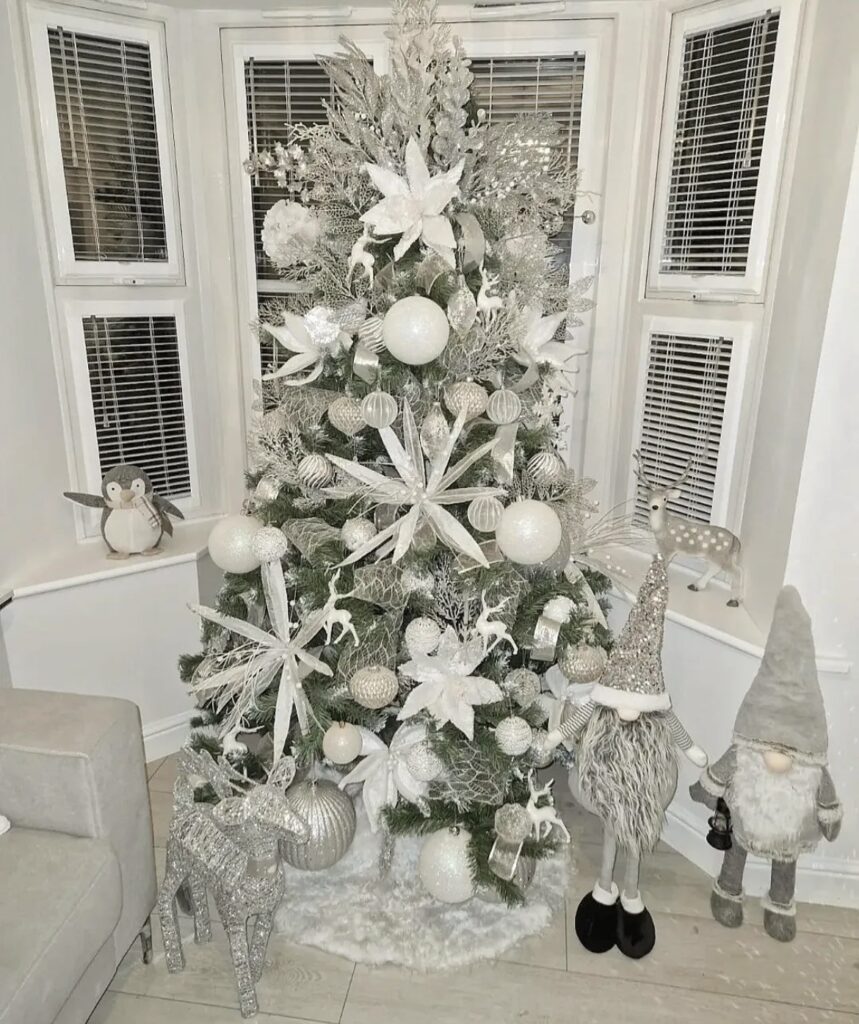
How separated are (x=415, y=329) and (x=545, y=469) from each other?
1.40 ft

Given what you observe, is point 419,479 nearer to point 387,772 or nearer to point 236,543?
point 236,543

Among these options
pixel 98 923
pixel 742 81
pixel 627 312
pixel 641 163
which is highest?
pixel 742 81

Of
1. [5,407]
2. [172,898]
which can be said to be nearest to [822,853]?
[172,898]

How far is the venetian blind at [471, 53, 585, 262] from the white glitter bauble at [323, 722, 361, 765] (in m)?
1.69

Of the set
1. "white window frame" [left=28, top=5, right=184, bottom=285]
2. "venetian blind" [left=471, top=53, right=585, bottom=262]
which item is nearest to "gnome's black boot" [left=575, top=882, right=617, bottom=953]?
"venetian blind" [left=471, top=53, right=585, bottom=262]

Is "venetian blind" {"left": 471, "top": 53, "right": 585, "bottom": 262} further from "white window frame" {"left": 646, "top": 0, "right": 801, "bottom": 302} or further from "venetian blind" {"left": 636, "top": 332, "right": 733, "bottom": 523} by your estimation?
"venetian blind" {"left": 636, "top": 332, "right": 733, "bottom": 523}

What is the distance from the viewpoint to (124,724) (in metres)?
1.54

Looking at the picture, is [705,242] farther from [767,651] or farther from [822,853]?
[822,853]

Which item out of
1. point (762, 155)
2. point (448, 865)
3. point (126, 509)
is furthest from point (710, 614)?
point (126, 509)

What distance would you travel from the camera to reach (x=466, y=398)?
148cm

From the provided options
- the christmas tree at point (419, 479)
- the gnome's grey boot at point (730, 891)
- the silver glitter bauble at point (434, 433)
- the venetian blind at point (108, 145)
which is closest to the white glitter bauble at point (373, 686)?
the christmas tree at point (419, 479)

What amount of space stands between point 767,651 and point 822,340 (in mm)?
675

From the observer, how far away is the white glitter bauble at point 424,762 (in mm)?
1619

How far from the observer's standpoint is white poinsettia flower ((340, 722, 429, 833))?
166 cm
